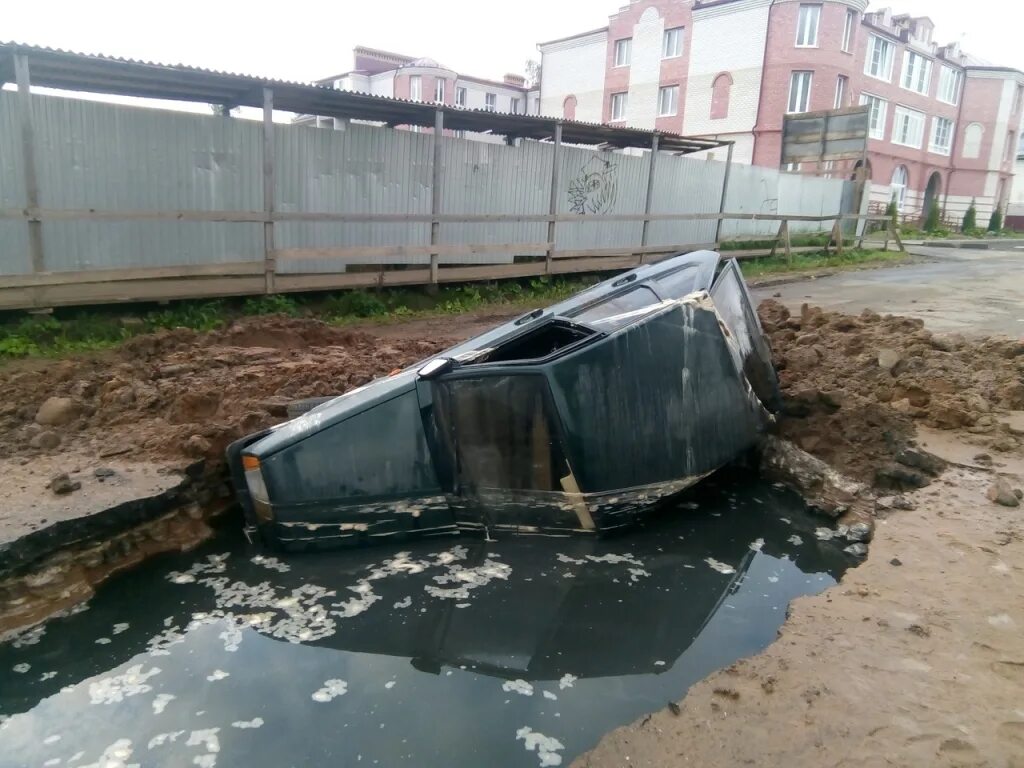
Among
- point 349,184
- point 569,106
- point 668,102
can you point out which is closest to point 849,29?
point 668,102

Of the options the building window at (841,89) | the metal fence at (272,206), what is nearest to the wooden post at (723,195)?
the metal fence at (272,206)

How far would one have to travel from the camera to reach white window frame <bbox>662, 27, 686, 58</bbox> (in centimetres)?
3259

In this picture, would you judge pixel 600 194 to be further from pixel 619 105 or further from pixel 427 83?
pixel 427 83

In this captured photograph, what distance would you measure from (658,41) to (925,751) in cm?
3560

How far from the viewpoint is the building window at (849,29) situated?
96.8 ft

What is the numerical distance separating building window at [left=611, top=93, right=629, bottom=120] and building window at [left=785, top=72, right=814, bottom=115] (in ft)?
27.8

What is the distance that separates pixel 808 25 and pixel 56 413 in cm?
3207

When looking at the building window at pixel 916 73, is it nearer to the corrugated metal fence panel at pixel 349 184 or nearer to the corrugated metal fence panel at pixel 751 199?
the corrugated metal fence panel at pixel 751 199

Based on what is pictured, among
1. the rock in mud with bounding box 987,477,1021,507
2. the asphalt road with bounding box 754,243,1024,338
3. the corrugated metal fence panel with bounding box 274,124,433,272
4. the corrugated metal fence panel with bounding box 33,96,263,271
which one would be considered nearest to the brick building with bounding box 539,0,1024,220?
the asphalt road with bounding box 754,243,1024,338

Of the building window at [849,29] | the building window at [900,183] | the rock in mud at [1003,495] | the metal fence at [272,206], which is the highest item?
the building window at [849,29]

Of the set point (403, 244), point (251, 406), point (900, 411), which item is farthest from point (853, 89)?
point (251, 406)

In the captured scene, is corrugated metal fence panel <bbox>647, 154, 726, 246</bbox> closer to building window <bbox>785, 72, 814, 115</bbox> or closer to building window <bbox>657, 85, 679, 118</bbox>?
building window <bbox>785, 72, 814, 115</bbox>

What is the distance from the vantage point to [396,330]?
8766mm

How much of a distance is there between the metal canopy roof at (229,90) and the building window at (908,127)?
29.7 meters
